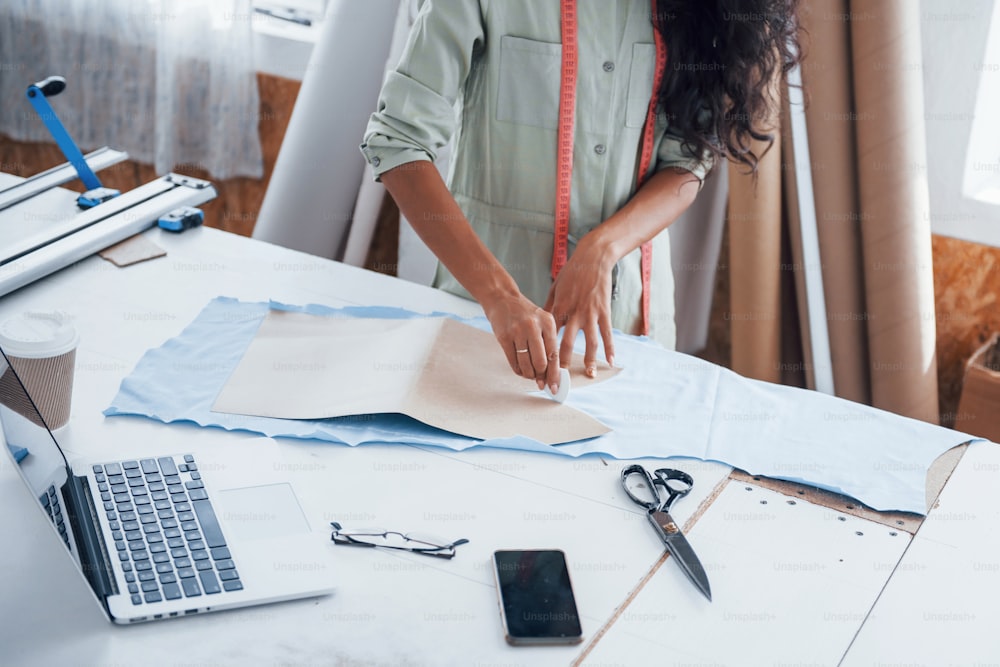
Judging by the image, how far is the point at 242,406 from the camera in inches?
53.1

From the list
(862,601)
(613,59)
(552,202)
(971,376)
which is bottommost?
(971,376)

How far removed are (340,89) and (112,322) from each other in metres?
1.40

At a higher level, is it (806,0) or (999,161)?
(806,0)

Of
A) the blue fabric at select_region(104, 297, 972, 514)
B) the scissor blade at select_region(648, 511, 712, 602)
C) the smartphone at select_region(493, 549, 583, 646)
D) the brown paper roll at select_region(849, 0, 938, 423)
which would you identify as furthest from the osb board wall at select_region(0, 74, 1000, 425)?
the smartphone at select_region(493, 549, 583, 646)

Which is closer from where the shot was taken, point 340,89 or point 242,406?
A: point 242,406

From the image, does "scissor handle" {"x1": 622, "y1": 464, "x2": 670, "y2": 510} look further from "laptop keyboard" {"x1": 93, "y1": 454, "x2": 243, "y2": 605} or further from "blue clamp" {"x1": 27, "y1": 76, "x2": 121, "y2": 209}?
"blue clamp" {"x1": 27, "y1": 76, "x2": 121, "y2": 209}

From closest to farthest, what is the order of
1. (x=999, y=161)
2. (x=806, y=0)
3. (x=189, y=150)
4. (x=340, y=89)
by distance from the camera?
(x=806, y=0), (x=999, y=161), (x=340, y=89), (x=189, y=150)

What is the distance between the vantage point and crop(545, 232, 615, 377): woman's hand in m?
1.47

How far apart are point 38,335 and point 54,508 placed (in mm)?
285

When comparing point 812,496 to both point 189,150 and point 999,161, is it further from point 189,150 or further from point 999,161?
point 189,150

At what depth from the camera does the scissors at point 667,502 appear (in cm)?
108

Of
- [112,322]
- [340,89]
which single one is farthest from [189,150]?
[112,322]

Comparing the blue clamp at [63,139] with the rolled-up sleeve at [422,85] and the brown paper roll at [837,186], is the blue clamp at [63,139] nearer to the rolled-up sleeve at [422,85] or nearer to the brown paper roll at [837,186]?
the rolled-up sleeve at [422,85]

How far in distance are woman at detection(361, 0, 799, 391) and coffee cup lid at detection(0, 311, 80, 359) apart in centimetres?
56
